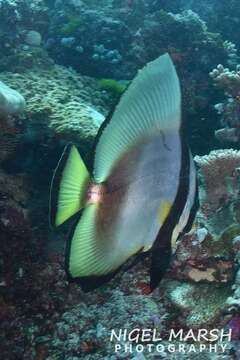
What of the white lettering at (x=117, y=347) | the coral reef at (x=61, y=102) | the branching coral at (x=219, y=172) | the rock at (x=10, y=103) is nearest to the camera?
the white lettering at (x=117, y=347)

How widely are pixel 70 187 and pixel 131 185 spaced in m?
0.21

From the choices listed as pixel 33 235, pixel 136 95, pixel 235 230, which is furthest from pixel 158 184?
pixel 33 235

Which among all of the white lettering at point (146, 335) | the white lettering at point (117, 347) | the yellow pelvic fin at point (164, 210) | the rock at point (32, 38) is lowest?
the white lettering at point (117, 347)

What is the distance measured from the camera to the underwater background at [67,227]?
2822 mm

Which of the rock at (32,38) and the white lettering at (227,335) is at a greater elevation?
the rock at (32,38)

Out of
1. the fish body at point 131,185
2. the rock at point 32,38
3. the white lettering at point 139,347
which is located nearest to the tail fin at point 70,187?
the fish body at point 131,185

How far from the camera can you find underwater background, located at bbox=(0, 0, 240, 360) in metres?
2.82

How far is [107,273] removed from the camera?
1.27 meters

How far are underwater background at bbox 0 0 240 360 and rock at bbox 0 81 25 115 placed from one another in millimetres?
18

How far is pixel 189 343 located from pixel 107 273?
5.64ft

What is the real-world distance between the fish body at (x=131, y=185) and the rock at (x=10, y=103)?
2.79 meters

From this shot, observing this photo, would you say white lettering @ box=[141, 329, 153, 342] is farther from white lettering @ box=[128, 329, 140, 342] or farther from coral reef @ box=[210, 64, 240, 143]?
coral reef @ box=[210, 64, 240, 143]

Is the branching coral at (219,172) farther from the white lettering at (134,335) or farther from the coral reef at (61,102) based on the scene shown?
the white lettering at (134,335)

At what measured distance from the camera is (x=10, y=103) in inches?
155
